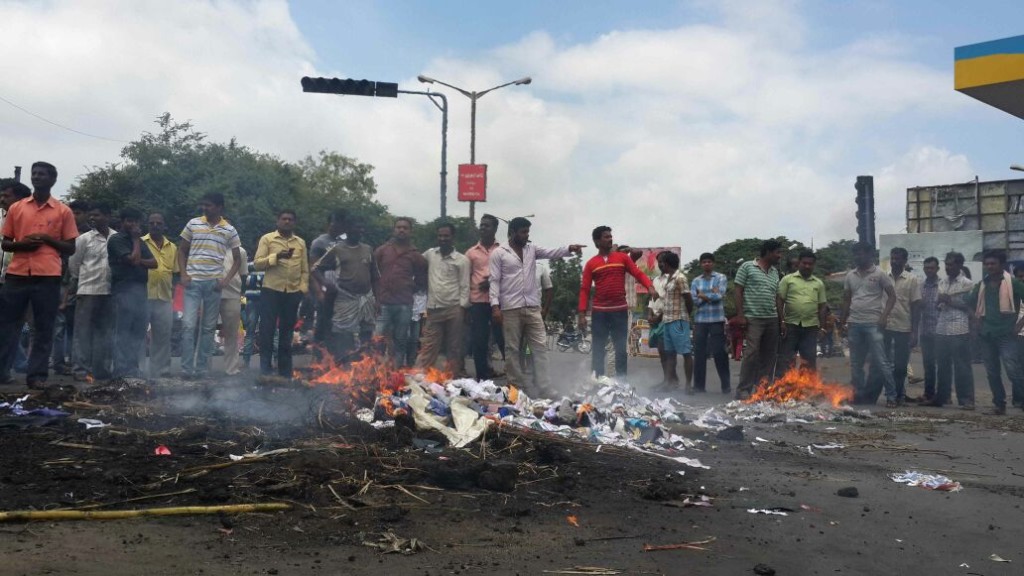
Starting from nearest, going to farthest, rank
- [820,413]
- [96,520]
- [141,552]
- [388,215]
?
[141,552]
[96,520]
[820,413]
[388,215]

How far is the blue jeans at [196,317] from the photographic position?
10633 mm

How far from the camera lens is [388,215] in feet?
185

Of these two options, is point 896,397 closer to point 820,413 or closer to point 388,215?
point 820,413

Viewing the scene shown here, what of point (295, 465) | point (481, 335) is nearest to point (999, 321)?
point (481, 335)

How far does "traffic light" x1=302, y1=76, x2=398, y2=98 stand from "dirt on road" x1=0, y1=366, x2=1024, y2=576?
1354 centimetres

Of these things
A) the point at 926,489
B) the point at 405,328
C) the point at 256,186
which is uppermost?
the point at 256,186

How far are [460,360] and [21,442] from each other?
5853 millimetres

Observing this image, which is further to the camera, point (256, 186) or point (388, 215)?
point (388, 215)

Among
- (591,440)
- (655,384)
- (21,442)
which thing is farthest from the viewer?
(655,384)

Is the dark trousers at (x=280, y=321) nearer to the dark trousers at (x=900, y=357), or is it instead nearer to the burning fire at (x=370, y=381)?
the burning fire at (x=370, y=381)

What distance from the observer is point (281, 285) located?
35.3ft

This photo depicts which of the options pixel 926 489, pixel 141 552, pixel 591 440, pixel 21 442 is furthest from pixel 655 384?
pixel 141 552

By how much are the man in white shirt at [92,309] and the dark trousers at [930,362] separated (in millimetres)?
10033

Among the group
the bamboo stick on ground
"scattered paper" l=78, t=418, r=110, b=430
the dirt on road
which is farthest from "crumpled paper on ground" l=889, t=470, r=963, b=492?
"scattered paper" l=78, t=418, r=110, b=430
